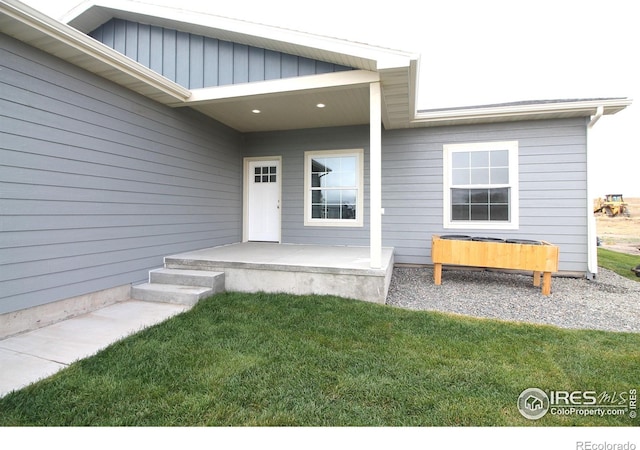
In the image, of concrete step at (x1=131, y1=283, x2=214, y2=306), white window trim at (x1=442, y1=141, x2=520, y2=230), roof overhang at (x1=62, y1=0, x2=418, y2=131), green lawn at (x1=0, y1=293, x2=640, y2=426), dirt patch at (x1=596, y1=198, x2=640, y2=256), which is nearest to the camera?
green lawn at (x1=0, y1=293, x2=640, y2=426)

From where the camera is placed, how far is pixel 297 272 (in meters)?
4.11

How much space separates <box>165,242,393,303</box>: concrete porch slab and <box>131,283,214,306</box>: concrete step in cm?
45

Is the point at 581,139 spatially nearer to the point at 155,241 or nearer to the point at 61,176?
the point at 155,241

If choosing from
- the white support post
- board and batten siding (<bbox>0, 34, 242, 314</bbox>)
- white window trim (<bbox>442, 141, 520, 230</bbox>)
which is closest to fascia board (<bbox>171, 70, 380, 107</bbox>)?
the white support post

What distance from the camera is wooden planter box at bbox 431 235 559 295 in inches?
167

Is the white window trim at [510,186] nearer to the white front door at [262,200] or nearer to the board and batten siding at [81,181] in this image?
the white front door at [262,200]

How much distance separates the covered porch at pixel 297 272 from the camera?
3.86m

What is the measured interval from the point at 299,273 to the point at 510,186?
4.35 m

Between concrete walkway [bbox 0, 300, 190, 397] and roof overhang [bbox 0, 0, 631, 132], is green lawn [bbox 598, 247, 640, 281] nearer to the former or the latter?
roof overhang [bbox 0, 0, 631, 132]

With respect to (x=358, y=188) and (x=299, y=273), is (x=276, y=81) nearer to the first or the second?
(x=299, y=273)

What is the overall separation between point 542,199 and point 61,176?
283 inches

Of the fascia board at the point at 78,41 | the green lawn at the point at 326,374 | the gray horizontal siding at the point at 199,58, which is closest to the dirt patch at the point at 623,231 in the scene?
the green lawn at the point at 326,374

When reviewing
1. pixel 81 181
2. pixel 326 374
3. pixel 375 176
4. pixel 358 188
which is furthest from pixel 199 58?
pixel 326 374

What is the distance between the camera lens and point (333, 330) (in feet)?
9.71
